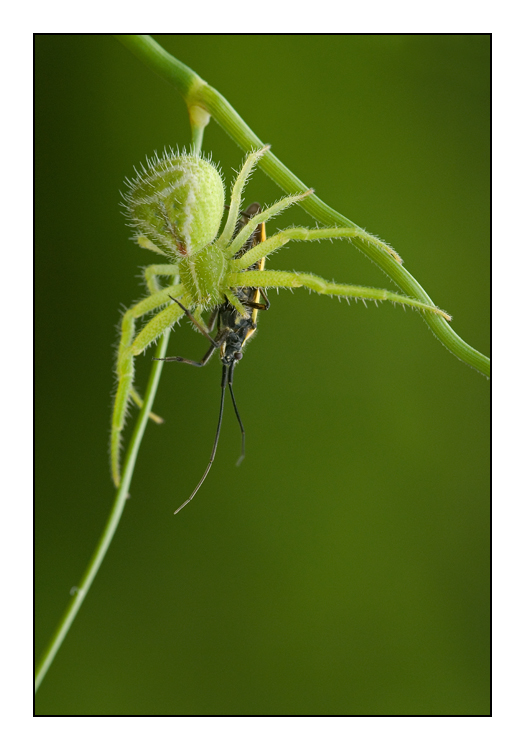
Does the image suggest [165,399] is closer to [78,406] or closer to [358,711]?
[78,406]

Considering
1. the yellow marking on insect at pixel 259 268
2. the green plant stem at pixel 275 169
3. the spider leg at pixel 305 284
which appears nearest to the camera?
the green plant stem at pixel 275 169

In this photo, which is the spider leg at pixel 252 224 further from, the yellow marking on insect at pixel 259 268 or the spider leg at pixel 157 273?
the spider leg at pixel 157 273

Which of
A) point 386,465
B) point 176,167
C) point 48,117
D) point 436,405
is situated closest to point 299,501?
point 386,465

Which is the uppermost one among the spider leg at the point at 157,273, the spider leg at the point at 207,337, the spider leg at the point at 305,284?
the spider leg at the point at 157,273

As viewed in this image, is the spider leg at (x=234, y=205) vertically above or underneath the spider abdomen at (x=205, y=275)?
above

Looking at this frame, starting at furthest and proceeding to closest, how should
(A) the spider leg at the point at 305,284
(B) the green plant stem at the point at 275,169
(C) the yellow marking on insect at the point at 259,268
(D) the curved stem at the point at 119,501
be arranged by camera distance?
(C) the yellow marking on insect at the point at 259,268 < (D) the curved stem at the point at 119,501 < (A) the spider leg at the point at 305,284 < (B) the green plant stem at the point at 275,169

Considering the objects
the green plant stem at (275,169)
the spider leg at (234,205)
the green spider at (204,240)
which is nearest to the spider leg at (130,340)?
the green spider at (204,240)

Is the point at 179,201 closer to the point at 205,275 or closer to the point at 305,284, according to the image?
the point at 205,275
